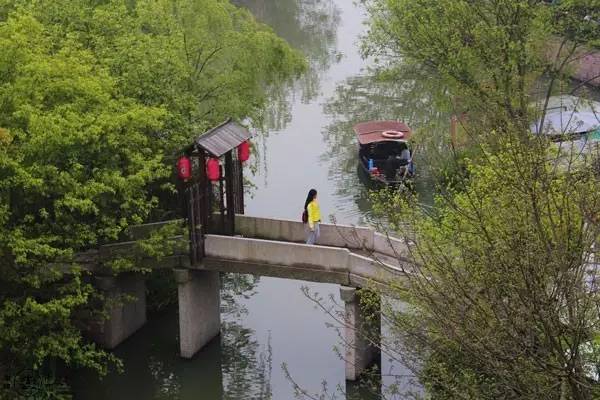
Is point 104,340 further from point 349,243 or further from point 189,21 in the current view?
point 189,21

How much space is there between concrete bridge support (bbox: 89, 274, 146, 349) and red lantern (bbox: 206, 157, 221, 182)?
3377mm

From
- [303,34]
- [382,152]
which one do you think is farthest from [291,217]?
[303,34]

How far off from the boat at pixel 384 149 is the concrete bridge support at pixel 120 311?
1158 cm

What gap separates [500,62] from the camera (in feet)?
81.5

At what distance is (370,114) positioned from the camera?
42.8m

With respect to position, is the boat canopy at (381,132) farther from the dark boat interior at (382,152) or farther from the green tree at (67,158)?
the green tree at (67,158)

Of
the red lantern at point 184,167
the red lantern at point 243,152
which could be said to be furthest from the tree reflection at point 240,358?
the red lantern at point 184,167

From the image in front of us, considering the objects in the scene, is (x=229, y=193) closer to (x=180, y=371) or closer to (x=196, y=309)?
(x=196, y=309)

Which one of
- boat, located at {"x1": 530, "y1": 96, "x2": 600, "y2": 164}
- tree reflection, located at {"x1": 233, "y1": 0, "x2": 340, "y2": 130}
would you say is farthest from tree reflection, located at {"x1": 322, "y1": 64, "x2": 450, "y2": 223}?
boat, located at {"x1": 530, "y1": 96, "x2": 600, "y2": 164}

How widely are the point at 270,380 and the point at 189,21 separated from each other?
10996mm

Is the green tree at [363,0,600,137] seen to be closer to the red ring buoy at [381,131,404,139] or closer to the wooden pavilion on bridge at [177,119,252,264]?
the wooden pavilion on bridge at [177,119,252,264]

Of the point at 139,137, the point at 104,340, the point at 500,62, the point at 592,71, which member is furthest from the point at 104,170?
the point at 592,71

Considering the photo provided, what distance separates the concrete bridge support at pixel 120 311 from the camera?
2144 cm

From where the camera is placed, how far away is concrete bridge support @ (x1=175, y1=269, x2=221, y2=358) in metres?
21.2
